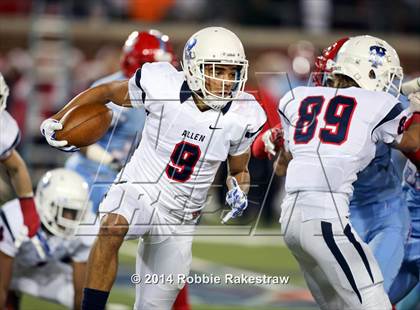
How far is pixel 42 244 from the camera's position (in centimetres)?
601

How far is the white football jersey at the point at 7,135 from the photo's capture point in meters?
5.59

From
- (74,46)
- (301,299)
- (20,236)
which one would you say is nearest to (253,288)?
(301,299)

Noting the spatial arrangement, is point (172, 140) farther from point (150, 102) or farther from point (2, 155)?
point (2, 155)

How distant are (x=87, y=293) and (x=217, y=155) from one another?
0.95 meters

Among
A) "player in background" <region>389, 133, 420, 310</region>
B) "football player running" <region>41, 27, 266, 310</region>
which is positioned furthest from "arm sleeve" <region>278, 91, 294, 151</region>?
"player in background" <region>389, 133, 420, 310</region>

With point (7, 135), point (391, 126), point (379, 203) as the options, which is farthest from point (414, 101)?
point (7, 135)

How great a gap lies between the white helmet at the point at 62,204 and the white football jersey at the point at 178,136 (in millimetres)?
1274

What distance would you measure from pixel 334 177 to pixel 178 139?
778mm

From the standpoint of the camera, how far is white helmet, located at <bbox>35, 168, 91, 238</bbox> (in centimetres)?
610

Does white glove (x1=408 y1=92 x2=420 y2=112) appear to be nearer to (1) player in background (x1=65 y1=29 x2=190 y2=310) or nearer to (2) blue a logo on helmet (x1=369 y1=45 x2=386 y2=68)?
(2) blue a logo on helmet (x1=369 y1=45 x2=386 y2=68)

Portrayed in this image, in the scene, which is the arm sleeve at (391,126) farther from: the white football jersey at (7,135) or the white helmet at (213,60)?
the white football jersey at (7,135)

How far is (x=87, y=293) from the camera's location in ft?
14.7

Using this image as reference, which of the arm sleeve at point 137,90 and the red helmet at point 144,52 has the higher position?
the arm sleeve at point 137,90

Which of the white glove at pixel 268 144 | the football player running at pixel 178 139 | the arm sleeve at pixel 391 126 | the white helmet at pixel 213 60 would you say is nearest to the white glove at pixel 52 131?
the football player running at pixel 178 139
